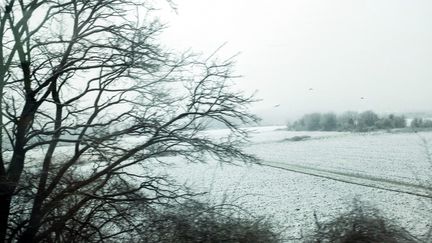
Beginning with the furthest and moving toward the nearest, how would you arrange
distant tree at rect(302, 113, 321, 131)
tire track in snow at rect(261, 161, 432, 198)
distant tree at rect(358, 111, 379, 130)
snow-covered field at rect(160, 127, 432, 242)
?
distant tree at rect(302, 113, 321, 131), distant tree at rect(358, 111, 379, 130), tire track in snow at rect(261, 161, 432, 198), snow-covered field at rect(160, 127, 432, 242)

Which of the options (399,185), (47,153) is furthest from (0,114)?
(399,185)

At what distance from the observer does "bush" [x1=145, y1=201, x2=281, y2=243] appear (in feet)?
23.1

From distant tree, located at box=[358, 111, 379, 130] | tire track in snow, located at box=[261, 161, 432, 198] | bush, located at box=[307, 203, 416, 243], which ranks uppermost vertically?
distant tree, located at box=[358, 111, 379, 130]

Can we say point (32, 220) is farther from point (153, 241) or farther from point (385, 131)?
point (385, 131)

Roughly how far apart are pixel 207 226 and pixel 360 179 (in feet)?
57.6

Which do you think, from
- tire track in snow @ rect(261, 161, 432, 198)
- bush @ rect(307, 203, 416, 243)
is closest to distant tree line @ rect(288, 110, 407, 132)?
tire track in snow @ rect(261, 161, 432, 198)

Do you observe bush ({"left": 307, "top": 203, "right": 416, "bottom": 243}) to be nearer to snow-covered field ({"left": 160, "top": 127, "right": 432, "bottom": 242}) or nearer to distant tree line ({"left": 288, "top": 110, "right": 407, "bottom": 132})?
snow-covered field ({"left": 160, "top": 127, "right": 432, "bottom": 242})

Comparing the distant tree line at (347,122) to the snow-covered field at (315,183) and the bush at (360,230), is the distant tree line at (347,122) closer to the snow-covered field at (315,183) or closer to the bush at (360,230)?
the snow-covered field at (315,183)

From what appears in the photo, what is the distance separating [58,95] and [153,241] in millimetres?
4539

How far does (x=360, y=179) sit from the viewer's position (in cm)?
2255

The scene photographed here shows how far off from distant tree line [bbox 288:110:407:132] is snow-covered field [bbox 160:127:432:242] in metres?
2.40

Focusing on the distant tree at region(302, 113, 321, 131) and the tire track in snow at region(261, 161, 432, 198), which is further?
the distant tree at region(302, 113, 321, 131)

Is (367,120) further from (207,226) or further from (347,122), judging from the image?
(207,226)

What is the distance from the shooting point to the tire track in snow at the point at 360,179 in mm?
18062
